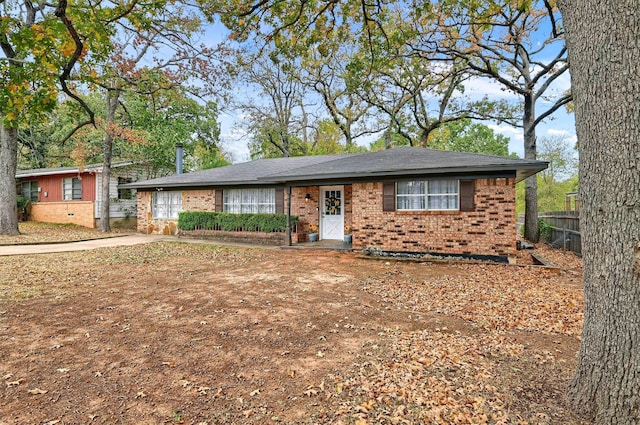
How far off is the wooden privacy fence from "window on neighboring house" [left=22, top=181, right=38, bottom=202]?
27.2 metres

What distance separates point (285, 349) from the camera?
3.54 meters

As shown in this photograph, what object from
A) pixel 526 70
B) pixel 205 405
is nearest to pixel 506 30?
pixel 526 70

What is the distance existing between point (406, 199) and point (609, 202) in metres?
8.03

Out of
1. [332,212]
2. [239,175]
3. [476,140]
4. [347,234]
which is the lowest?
[347,234]

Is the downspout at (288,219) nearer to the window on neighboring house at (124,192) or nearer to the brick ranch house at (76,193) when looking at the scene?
the brick ranch house at (76,193)

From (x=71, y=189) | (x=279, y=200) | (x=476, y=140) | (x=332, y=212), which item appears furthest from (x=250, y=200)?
(x=476, y=140)

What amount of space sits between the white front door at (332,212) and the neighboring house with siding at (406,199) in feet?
0.13

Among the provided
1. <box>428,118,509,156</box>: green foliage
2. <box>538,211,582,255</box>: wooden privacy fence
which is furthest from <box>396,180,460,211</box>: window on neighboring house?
<box>428,118,509,156</box>: green foliage

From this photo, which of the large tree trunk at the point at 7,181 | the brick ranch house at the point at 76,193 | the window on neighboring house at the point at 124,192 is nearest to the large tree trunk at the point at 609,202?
the large tree trunk at the point at 7,181

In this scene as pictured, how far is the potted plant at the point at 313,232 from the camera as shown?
499 inches

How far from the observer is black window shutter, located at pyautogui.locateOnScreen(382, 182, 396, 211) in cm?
1022

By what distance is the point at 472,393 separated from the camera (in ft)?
8.65

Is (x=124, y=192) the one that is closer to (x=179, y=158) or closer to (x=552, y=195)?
(x=179, y=158)

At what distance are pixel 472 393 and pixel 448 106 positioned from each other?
19963 millimetres
